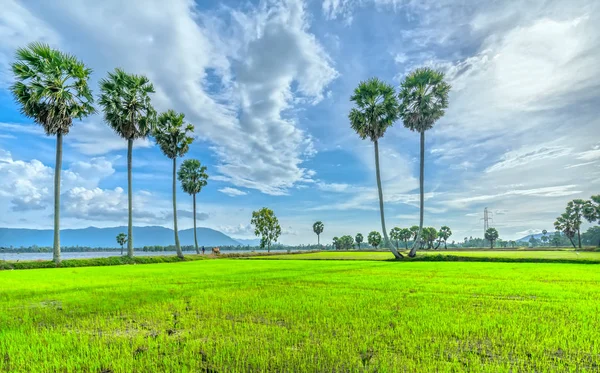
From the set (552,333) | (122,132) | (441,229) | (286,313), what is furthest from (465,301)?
(441,229)

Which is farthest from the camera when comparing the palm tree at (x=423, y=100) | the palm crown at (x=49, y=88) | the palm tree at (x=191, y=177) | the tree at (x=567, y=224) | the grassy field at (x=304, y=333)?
the tree at (x=567, y=224)

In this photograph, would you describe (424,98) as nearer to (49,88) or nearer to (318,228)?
(49,88)

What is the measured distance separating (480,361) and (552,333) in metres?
2.55

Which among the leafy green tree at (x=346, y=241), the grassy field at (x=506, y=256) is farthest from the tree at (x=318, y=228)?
the grassy field at (x=506, y=256)

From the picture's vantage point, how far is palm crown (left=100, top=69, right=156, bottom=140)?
3525 cm

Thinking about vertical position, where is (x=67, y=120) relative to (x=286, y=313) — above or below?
above

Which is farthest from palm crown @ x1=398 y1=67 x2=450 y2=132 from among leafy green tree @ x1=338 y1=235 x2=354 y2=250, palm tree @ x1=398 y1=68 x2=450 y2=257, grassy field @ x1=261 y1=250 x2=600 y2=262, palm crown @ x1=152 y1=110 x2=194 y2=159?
leafy green tree @ x1=338 y1=235 x2=354 y2=250

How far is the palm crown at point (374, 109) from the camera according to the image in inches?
1591

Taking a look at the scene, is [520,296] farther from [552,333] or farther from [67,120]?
[67,120]

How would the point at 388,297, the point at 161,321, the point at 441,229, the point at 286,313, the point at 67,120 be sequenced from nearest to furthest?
the point at 161,321, the point at 286,313, the point at 388,297, the point at 67,120, the point at 441,229

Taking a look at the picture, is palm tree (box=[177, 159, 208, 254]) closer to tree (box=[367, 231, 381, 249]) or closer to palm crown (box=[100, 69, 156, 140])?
palm crown (box=[100, 69, 156, 140])

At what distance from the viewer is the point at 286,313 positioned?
7277mm

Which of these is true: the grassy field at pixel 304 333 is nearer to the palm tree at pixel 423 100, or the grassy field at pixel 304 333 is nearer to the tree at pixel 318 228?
the palm tree at pixel 423 100

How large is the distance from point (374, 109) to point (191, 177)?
3616 centimetres
